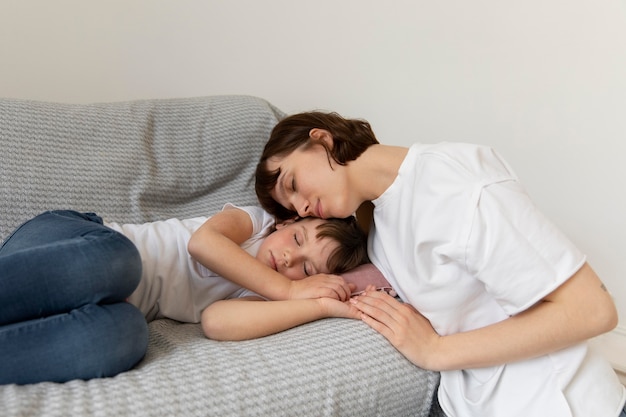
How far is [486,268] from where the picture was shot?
104 centimetres

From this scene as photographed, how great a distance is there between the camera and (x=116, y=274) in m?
1.04

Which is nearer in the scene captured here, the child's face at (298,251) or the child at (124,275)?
the child at (124,275)

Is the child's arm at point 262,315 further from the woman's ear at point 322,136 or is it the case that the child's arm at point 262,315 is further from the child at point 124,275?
the woman's ear at point 322,136

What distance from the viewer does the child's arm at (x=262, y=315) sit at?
3.94 ft

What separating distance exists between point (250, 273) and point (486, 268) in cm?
52

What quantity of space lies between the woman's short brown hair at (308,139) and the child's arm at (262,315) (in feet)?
1.03

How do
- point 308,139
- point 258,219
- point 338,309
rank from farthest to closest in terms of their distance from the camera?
point 258,219 → point 308,139 → point 338,309

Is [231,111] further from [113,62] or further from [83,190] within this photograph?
[113,62]

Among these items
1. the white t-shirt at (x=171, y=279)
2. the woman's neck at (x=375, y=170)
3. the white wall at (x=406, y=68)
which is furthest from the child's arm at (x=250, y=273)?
the white wall at (x=406, y=68)

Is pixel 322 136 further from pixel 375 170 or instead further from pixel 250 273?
pixel 250 273

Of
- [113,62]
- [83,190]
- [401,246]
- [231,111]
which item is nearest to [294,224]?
[401,246]

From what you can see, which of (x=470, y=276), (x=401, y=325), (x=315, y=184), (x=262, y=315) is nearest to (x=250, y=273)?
(x=262, y=315)

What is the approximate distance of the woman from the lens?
1.02 meters

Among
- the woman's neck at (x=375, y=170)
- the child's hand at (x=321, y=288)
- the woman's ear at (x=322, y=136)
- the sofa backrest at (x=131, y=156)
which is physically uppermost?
the woman's ear at (x=322, y=136)
